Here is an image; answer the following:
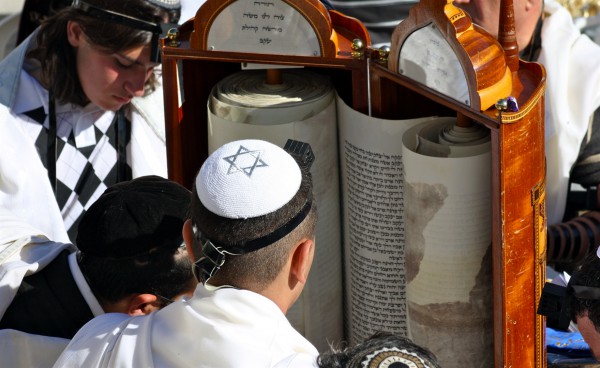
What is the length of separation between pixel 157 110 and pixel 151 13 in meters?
0.36

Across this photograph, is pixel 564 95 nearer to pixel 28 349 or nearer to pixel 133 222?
pixel 133 222

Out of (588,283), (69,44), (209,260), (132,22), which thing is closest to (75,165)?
(69,44)

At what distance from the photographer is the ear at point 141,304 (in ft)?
5.85

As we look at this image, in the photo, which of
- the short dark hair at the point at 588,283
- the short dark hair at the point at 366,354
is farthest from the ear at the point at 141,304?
the short dark hair at the point at 588,283

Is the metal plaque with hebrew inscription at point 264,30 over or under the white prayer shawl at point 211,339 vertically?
over

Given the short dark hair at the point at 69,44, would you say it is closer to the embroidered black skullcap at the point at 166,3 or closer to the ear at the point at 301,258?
the embroidered black skullcap at the point at 166,3

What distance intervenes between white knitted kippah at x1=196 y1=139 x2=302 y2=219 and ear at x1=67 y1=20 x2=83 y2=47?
122cm

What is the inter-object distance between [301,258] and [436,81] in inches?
15.6

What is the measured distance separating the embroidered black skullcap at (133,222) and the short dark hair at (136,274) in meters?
0.01

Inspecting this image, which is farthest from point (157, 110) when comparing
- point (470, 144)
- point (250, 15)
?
point (470, 144)

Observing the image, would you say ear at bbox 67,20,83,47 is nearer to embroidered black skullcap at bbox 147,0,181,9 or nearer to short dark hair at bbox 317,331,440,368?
embroidered black skullcap at bbox 147,0,181,9

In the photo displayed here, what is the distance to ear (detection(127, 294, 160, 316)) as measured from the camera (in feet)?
5.85

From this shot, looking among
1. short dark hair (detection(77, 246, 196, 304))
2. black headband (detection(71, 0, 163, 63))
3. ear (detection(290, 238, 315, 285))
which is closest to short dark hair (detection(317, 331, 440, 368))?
ear (detection(290, 238, 315, 285))

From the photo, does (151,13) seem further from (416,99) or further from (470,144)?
(470,144)
